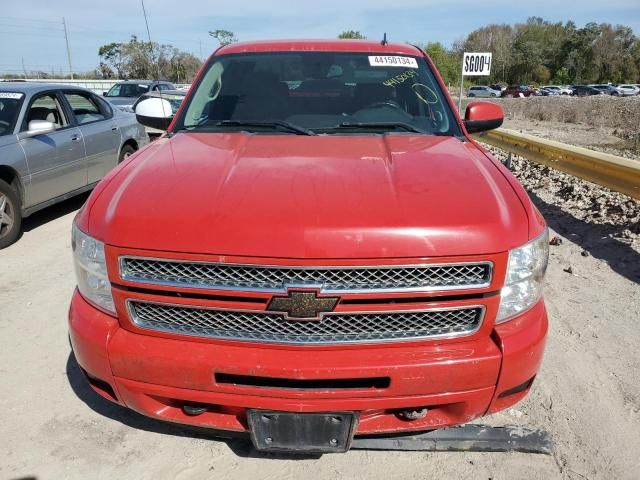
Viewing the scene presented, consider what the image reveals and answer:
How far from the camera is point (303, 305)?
1891 mm

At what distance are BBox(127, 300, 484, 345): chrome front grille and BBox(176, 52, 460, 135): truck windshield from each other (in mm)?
1382

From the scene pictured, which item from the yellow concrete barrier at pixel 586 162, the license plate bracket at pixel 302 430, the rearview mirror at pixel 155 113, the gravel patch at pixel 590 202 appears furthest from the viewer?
the gravel patch at pixel 590 202

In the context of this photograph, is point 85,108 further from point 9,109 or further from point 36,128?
point 36,128

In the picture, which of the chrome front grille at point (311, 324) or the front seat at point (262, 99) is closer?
the chrome front grille at point (311, 324)

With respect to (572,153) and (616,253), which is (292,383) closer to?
(616,253)

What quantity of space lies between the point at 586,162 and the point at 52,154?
20.1ft

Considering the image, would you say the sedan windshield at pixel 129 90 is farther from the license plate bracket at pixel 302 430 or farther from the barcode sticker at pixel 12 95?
the license plate bracket at pixel 302 430

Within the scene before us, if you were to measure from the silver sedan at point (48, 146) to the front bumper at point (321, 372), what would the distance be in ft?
13.6

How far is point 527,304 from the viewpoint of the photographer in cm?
Result: 210

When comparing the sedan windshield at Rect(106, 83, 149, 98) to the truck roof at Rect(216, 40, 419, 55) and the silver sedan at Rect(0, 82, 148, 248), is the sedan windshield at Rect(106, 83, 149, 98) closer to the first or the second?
the silver sedan at Rect(0, 82, 148, 248)

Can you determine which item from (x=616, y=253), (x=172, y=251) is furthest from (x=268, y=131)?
(x=616, y=253)

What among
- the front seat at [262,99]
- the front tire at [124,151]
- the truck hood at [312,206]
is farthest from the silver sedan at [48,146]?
the truck hood at [312,206]

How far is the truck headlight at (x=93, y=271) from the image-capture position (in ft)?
6.64

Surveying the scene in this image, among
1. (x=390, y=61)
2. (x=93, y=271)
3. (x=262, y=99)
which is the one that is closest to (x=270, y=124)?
(x=262, y=99)
